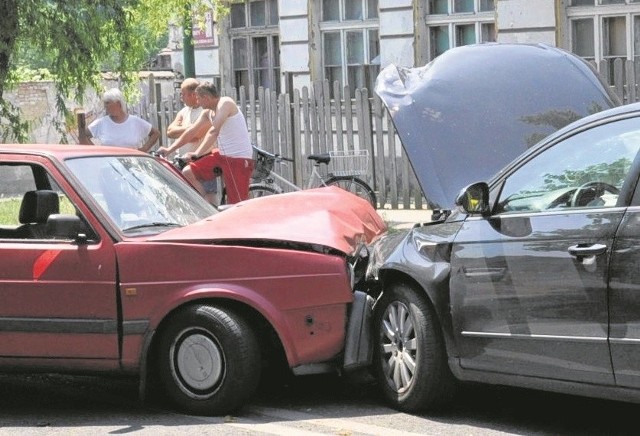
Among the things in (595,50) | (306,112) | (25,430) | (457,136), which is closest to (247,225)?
(25,430)

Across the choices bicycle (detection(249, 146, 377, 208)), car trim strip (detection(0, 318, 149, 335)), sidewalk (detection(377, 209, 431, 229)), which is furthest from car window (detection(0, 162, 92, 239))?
sidewalk (detection(377, 209, 431, 229))

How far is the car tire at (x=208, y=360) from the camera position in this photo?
288 inches

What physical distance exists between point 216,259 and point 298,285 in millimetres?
462

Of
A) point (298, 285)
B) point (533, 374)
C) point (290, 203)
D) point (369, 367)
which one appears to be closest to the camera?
point (533, 374)

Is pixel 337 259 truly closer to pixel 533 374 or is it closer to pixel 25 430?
pixel 533 374

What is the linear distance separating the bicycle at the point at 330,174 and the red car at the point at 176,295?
6.79 m

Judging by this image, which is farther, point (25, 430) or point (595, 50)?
point (595, 50)

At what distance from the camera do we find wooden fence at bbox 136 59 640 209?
1819 centimetres

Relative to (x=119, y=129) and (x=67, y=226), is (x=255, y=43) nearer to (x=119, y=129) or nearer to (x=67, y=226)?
(x=119, y=129)

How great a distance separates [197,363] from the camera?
24.3ft

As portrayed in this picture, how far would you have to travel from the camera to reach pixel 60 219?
24.9 ft

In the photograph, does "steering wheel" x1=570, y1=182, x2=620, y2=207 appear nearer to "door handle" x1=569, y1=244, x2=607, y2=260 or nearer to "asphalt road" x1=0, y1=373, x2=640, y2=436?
"door handle" x1=569, y1=244, x2=607, y2=260

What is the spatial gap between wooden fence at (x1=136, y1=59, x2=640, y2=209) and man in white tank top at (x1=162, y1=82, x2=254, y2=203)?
15.9 feet

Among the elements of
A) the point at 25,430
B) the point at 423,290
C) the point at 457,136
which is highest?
the point at 457,136
